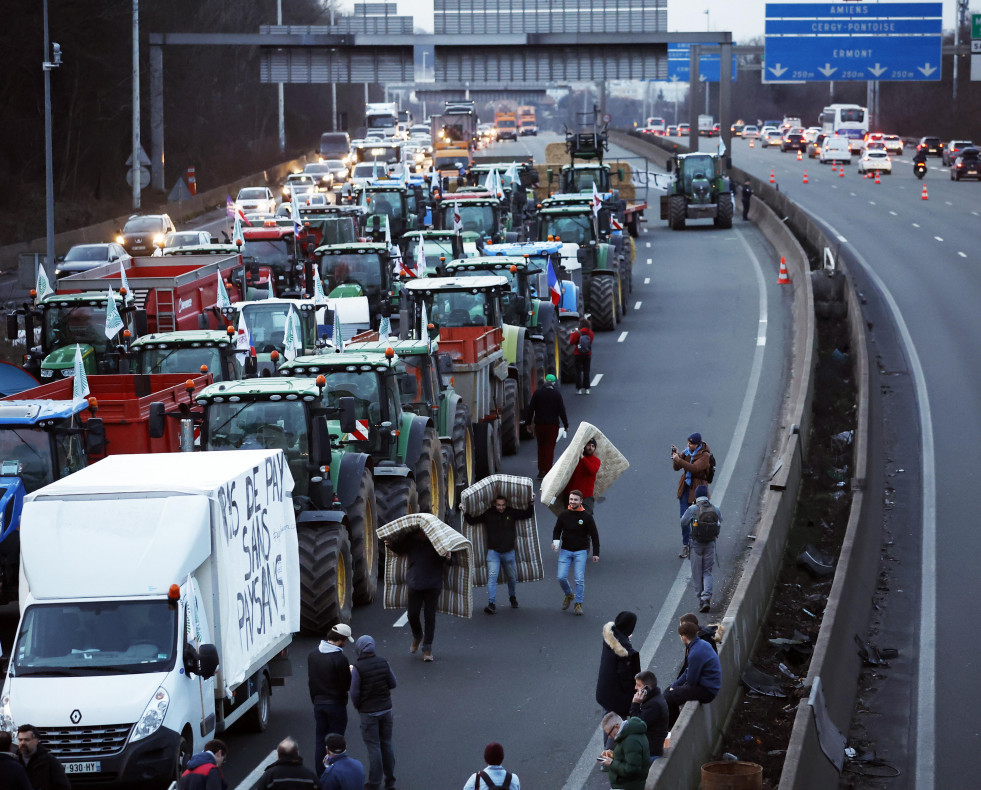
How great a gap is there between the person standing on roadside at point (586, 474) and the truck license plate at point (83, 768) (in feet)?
28.1

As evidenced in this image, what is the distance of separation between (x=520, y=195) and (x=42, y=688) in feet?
132

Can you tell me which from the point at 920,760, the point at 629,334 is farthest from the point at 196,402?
the point at 629,334

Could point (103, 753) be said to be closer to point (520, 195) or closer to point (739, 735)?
point (739, 735)

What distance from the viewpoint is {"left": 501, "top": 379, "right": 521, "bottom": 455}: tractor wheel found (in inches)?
971

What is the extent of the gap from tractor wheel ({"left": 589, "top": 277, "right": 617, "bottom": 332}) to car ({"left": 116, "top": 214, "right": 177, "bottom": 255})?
55.4ft

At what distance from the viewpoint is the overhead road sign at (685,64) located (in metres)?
95.8

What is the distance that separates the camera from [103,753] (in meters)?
11.2

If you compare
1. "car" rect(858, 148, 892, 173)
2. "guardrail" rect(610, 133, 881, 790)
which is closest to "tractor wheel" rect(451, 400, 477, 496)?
"guardrail" rect(610, 133, 881, 790)

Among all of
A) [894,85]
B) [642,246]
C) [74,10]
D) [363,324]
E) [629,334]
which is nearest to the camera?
[363,324]

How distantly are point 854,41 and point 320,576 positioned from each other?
58589 mm

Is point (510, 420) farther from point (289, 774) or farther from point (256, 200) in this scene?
point (256, 200)

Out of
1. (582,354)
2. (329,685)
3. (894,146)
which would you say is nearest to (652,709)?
(329,685)

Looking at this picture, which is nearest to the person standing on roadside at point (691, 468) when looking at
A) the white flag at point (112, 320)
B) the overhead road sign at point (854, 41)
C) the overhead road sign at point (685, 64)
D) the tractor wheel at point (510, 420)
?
the tractor wheel at point (510, 420)

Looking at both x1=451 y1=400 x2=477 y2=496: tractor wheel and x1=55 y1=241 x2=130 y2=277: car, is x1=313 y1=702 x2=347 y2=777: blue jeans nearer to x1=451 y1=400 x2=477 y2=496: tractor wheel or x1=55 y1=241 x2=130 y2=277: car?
x1=451 y1=400 x2=477 y2=496: tractor wheel
